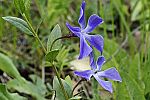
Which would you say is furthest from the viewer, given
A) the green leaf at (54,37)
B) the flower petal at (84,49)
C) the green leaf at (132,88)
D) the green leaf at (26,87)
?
the green leaf at (26,87)

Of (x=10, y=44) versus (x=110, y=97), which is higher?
(x=10, y=44)

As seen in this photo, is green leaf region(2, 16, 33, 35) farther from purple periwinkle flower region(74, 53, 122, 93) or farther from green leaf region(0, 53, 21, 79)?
green leaf region(0, 53, 21, 79)

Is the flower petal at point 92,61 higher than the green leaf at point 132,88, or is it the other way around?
the flower petal at point 92,61

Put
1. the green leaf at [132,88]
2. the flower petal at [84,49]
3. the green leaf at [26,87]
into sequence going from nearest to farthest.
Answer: the flower petal at [84,49] < the green leaf at [132,88] < the green leaf at [26,87]

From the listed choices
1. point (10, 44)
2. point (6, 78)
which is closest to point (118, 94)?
point (6, 78)

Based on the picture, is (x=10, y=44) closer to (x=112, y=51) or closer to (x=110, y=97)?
(x=112, y=51)

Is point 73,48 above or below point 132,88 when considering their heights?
above

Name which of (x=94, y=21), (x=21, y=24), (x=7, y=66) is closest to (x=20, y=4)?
(x=21, y=24)

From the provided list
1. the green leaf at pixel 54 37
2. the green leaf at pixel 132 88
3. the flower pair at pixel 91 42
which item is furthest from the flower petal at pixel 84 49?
the green leaf at pixel 132 88

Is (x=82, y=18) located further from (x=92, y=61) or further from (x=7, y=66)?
(x=7, y=66)

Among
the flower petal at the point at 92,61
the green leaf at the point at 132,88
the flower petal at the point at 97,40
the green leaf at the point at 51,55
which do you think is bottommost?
the green leaf at the point at 132,88

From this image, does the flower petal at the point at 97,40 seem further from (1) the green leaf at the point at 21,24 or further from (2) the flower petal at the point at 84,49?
(1) the green leaf at the point at 21,24
